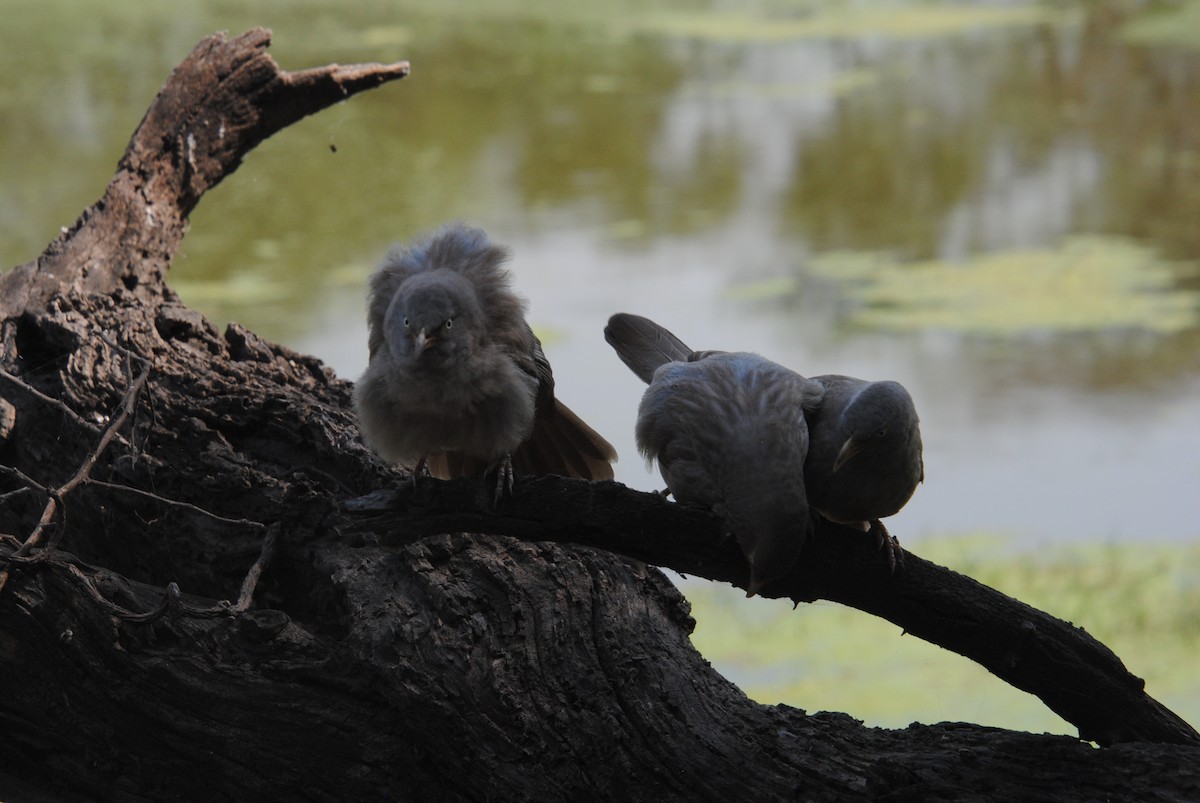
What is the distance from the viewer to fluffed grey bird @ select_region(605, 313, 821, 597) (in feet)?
5.80

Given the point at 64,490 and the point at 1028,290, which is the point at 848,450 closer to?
the point at 64,490

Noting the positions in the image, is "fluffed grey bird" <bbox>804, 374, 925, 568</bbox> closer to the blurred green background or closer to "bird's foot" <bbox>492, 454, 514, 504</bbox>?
"bird's foot" <bbox>492, 454, 514, 504</bbox>

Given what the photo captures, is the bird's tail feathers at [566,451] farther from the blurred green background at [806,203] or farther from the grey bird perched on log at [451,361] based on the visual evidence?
the blurred green background at [806,203]

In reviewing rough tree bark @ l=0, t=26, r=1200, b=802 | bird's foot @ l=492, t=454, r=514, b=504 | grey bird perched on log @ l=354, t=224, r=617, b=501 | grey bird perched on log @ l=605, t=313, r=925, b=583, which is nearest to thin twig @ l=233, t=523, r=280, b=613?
rough tree bark @ l=0, t=26, r=1200, b=802

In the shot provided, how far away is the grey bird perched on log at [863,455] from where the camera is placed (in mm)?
1824

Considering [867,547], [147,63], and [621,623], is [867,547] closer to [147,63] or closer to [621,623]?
[621,623]

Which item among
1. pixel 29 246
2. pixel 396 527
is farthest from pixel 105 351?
pixel 29 246

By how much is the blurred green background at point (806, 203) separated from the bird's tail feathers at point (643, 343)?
1714mm

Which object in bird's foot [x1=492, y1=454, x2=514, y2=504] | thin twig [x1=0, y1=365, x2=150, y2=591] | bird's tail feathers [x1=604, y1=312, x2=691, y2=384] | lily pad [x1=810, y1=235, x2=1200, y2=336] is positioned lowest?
thin twig [x1=0, y1=365, x2=150, y2=591]

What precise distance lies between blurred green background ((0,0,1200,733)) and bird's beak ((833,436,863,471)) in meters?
2.08

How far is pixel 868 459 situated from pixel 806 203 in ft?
16.9

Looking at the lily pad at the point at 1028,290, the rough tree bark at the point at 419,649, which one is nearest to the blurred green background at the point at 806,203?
the lily pad at the point at 1028,290

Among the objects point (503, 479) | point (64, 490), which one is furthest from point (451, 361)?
point (64, 490)

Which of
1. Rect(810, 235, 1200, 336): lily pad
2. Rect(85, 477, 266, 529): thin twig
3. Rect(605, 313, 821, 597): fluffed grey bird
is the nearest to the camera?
Rect(605, 313, 821, 597): fluffed grey bird
